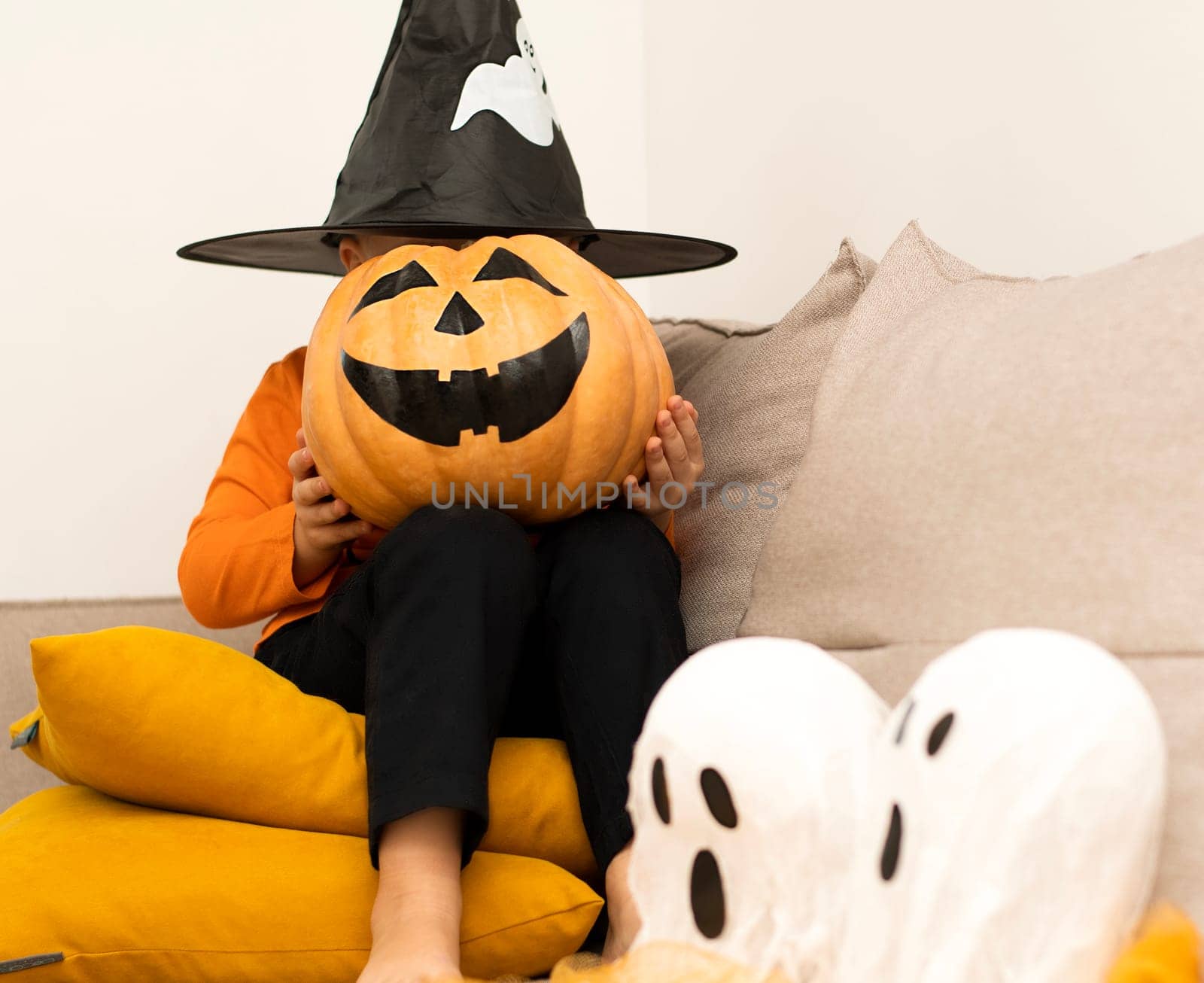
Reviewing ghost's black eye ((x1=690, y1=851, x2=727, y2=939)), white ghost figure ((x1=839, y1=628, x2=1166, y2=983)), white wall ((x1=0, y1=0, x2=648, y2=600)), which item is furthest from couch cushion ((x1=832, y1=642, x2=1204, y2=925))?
white wall ((x1=0, y1=0, x2=648, y2=600))

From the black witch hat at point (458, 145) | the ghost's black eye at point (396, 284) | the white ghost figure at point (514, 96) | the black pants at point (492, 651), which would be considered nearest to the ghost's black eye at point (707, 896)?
the black pants at point (492, 651)

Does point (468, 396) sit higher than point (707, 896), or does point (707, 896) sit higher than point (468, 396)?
point (468, 396)

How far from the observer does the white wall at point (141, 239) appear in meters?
1.67

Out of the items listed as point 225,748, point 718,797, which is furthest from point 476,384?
point 718,797

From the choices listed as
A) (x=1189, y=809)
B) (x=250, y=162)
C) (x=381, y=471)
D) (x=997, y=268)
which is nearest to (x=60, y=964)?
(x=381, y=471)

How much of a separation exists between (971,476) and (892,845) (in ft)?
1.32

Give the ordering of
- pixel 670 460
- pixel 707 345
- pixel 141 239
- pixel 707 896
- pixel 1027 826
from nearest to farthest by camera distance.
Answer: pixel 1027 826 → pixel 707 896 → pixel 670 460 → pixel 707 345 → pixel 141 239

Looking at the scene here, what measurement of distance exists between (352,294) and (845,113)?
2.94 ft

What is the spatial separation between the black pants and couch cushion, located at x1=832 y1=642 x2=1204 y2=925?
348mm

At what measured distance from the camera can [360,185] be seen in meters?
1.14

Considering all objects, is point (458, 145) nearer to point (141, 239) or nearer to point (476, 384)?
point (476, 384)

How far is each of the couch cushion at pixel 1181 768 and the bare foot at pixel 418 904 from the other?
1.28 ft

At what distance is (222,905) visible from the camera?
0.78m

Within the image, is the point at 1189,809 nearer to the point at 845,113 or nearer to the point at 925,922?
the point at 925,922
